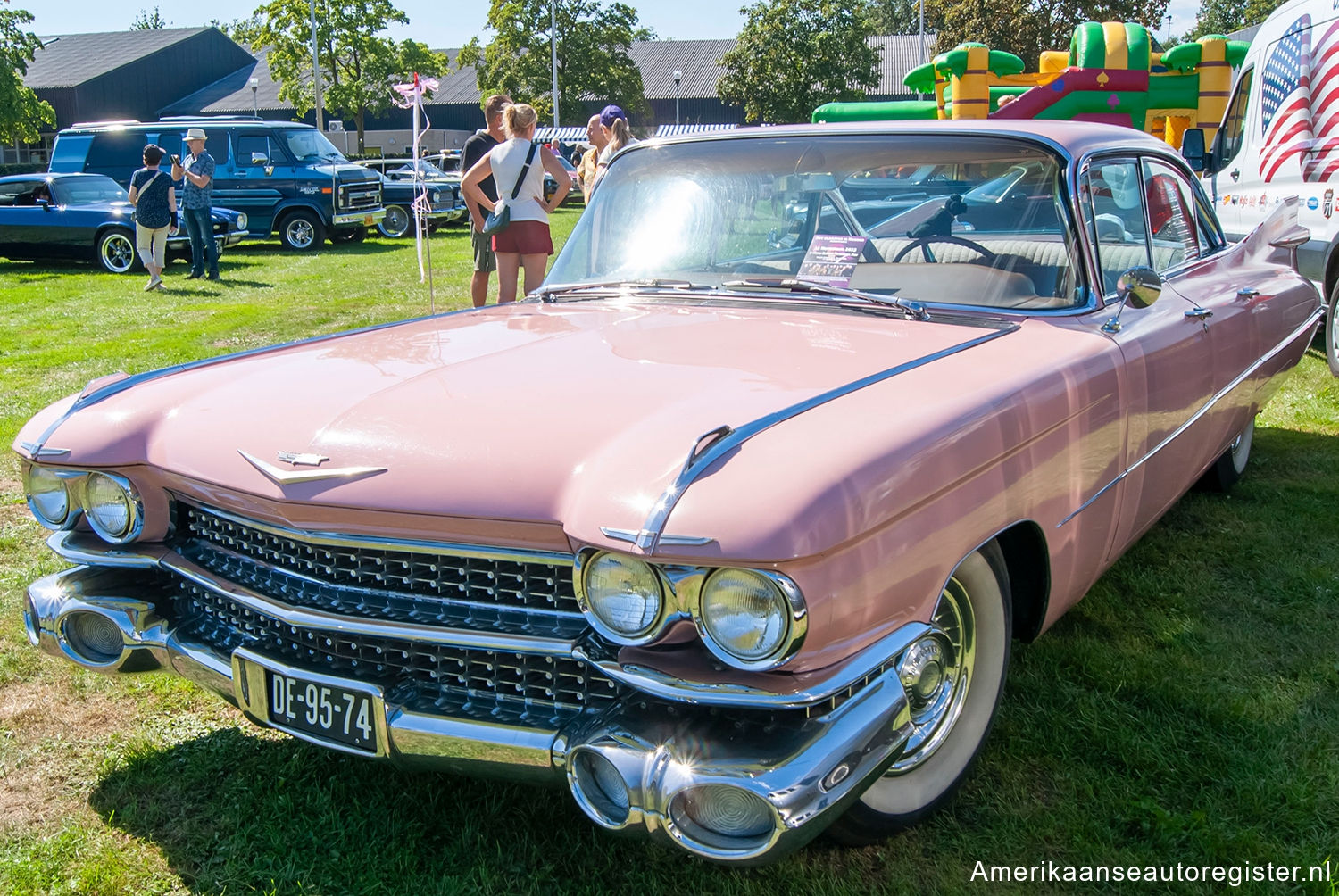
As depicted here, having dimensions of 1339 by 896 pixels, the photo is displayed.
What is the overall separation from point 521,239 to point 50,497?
14.6ft

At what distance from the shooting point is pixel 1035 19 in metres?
36.5

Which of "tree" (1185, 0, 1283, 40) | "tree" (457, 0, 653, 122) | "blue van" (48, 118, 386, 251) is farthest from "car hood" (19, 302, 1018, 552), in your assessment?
"tree" (1185, 0, 1283, 40)

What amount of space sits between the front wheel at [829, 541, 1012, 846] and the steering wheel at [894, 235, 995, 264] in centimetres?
99

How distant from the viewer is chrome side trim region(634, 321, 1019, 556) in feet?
5.90

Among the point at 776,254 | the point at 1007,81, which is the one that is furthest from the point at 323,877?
the point at 1007,81

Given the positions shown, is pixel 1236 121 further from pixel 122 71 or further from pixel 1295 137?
pixel 122 71

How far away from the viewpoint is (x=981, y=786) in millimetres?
2607

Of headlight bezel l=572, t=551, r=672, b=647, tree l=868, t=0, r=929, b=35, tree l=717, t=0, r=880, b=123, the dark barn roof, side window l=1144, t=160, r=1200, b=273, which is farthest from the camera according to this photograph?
tree l=868, t=0, r=929, b=35

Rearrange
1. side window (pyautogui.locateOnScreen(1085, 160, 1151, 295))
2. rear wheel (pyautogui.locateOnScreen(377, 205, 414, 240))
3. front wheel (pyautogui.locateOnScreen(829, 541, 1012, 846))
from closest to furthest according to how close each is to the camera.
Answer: front wheel (pyautogui.locateOnScreen(829, 541, 1012, 846)) < side window (pyautogui.locateOnScreen(1085, 160, 1151, 295)) < rear wheel (pyautogui.locateOnScreen(377, 205, 414, 240))

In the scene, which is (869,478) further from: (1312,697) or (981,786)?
(1312,697)

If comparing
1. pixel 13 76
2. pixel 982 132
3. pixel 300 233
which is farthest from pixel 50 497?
pixel 13 76

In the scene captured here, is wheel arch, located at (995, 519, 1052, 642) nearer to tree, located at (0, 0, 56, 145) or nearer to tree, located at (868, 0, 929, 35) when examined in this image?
tree, located at (0, 0, 56, 145)

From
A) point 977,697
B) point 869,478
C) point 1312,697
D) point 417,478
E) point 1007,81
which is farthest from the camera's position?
point 1007,81

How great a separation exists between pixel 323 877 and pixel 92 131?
59.9ft
